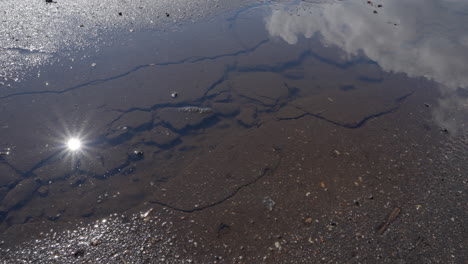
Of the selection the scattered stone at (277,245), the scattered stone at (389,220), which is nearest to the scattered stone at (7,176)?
the scattered stone at (277,245)

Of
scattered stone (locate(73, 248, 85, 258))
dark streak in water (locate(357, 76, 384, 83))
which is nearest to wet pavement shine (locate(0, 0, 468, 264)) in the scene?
scattered stone (locate(73, 248, 85, 258))

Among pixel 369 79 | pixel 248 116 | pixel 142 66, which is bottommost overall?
pixel 369 79

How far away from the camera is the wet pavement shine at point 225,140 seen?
7.87 ft

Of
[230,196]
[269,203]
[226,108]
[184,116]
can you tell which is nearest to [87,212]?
[230,196]

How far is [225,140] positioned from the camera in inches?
135

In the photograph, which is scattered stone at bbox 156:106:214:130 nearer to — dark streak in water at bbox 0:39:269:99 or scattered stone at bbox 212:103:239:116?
scattered stone at bbox 212:103:239:116

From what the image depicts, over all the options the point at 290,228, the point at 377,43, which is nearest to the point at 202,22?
the point at 377,43

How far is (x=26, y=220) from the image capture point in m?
2.59

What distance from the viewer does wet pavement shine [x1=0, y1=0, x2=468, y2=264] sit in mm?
2398

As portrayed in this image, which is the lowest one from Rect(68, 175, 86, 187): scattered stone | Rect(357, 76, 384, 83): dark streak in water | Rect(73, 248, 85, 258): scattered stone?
Rect(357, 76, 384, 83): dark streak in water

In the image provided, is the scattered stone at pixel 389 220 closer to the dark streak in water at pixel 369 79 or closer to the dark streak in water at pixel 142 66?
the dark streak in water at pixel 369 79

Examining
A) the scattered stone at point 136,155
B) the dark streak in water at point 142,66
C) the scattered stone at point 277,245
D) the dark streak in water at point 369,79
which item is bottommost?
the scattered stone at point 277,245

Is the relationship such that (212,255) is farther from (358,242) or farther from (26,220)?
(26,220)

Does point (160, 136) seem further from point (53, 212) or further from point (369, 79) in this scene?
point (369, 79)
